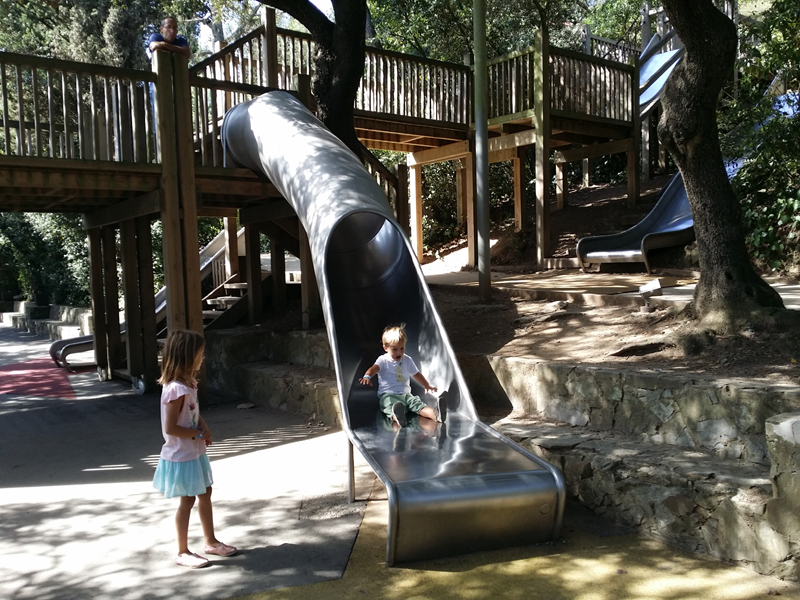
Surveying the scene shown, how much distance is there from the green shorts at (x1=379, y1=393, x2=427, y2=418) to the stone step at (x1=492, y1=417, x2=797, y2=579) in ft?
2.77

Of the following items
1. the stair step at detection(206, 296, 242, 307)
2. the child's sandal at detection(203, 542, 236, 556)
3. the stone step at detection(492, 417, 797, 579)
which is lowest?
the child's sandal at detection(203, 542, 236, 556)

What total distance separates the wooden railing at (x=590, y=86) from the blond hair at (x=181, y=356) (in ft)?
30.7

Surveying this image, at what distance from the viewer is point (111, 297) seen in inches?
438

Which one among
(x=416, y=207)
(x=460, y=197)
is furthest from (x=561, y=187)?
(x=416, y=207)

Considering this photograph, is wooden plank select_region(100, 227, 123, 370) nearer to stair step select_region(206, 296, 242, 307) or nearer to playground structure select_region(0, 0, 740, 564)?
playground structure select_region(0, 0, 740, 564)

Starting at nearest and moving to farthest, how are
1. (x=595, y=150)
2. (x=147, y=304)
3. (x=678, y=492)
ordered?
1. (x=678, y=492)
2. (x=147, y=304)
3. (x=595, y=150)

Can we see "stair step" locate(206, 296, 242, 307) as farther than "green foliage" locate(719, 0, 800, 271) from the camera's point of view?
Yes

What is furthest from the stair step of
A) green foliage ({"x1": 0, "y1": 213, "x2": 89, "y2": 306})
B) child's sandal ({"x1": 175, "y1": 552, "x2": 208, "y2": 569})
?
child's sandal ({"x1": 175, "y1": 552, "x2": 208, "y2": 569})

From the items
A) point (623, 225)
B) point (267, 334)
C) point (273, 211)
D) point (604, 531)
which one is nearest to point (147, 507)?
point (604, 531)

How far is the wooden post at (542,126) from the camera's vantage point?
11.6 m

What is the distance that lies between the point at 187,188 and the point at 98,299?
12.5 feet

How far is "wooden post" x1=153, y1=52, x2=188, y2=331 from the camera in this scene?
8.35m

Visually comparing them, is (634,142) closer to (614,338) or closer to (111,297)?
(614,338)

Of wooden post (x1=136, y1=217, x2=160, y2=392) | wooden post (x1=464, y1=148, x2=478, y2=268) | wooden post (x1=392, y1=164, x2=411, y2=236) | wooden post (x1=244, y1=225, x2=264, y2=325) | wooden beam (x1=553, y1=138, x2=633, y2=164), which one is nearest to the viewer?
wooden post (x1=136, y1=217, x2=160, y2=392)
